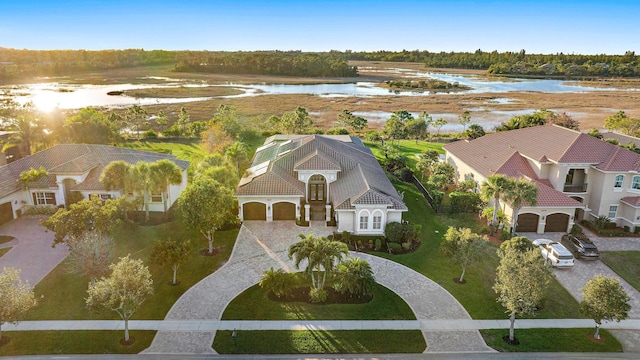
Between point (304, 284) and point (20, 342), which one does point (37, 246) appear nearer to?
point (20, 342)

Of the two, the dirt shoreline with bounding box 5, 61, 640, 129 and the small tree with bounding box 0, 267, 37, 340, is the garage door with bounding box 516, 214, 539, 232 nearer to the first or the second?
the small tree with bounding box 0, 267, 37, 340

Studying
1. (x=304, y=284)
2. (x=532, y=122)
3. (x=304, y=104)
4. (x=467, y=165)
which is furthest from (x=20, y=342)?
(x=304, y=104)

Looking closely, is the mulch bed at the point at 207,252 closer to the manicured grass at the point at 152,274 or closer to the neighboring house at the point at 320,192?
the manicured grass at the point at 152,274

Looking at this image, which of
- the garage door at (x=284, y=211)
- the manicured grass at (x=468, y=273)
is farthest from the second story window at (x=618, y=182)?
the garage door at (x=284, y=211)

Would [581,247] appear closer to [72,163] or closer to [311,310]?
[311,310]

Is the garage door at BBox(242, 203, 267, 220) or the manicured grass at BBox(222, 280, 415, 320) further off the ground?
the garage door at BBox(242, 203, 267, 220)

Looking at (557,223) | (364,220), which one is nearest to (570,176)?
(557,223)

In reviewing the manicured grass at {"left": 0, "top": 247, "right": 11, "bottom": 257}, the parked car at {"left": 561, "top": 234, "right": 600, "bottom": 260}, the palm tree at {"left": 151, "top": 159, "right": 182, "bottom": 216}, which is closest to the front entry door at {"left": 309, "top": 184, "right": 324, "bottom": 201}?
the palm tree at {"left": 151, "top": 159, "right": 182, "bottom": 216}
